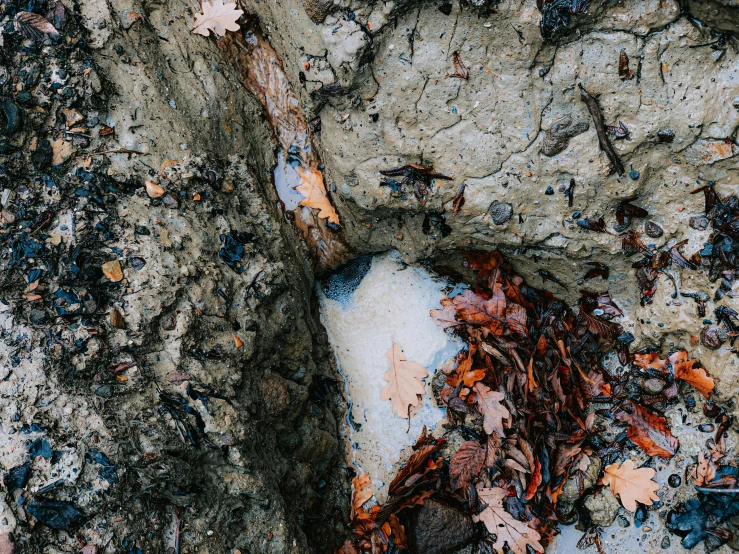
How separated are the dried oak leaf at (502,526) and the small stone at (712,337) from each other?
158 centimetres

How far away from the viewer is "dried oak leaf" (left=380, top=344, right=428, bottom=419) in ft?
11.8

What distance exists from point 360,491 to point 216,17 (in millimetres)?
3398

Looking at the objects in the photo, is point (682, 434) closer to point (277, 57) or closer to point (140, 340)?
point (140, 340)

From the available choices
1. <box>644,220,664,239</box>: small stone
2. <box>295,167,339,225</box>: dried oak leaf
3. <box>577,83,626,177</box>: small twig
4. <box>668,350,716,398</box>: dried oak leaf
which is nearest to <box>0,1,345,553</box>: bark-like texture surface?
<box>295,167,339,225</box>: dried oak leaf

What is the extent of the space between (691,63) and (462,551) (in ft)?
10.8

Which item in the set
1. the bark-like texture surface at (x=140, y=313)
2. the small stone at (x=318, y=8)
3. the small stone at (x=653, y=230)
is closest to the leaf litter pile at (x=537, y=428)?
the small stone at (x=653, y=230)

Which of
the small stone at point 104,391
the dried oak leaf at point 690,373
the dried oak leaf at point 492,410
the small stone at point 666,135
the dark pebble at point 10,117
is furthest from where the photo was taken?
the dried oak leaf at point 492,410

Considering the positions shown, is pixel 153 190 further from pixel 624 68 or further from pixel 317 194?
pixel 624 68

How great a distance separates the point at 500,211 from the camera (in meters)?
3.17

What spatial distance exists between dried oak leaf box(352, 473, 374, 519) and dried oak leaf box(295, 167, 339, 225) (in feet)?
6.11

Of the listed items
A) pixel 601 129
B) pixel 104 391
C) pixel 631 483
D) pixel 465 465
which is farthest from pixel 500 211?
pixel 104 391

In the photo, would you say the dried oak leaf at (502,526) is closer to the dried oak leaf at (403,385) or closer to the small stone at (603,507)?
the small stone at (603,507)

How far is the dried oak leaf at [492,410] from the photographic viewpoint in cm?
337

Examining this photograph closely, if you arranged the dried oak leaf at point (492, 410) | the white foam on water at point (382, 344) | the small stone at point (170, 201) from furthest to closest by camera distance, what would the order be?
the white foam on water at point (382, 344) → the dried oak leaf at point (492, 410) → the small stone at point (170, 201)
